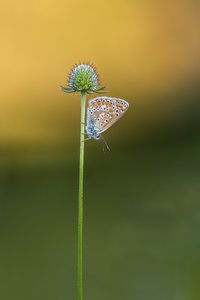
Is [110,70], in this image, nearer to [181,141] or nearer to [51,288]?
[181,141]

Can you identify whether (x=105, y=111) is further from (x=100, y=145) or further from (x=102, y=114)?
(x=100, y=145)

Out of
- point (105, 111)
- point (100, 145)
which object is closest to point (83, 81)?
point (105, 111)

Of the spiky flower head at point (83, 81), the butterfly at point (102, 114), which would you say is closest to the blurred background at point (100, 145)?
the butterfly at point (102, 114)

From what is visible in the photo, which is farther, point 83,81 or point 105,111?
point 105,111

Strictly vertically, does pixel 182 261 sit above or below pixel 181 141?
below

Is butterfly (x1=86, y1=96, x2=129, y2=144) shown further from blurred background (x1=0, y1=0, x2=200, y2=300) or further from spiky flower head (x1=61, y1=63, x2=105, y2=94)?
blurred background (x1=0, y1=0, x2=200, y2=300)

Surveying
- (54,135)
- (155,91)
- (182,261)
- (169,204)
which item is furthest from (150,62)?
(182,261)

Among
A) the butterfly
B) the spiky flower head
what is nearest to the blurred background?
the butterfly

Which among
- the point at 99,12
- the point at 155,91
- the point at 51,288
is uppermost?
the point at 99,12
